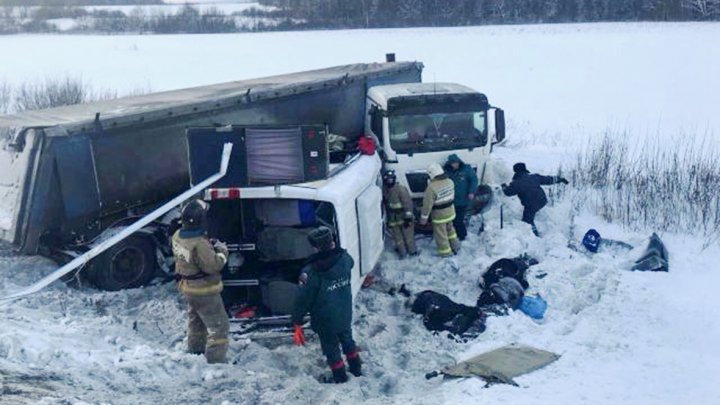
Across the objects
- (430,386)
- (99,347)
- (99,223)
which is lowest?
(430,386)

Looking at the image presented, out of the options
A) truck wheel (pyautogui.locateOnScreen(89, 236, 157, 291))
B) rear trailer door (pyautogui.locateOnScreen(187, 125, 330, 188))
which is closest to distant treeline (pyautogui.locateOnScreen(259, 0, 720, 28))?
rear trailer door (pyautogui.locateOnScreen(187, 125, 330, 188))

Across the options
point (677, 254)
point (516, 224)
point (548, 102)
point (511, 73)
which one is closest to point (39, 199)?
point (516, 224)

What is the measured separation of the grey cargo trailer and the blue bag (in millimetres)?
4643

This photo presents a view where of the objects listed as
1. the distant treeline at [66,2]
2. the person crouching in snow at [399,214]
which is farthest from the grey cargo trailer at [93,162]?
the distant treeline at [66,2]

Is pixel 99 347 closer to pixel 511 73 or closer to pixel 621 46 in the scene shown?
pixel 511 73

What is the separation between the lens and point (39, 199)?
7.73m

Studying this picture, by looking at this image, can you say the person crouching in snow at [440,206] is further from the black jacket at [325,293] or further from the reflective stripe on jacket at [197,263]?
the reflective stripe on jacket at [197,263]

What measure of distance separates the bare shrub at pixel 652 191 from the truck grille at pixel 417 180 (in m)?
3.03

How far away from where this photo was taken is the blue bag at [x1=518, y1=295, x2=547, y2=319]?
814cm

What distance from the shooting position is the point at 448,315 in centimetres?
792

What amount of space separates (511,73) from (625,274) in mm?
24818

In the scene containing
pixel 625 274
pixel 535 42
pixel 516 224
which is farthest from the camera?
pixel 535 42

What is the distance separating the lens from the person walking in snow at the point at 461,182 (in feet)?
33.8

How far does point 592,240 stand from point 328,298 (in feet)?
16.8
